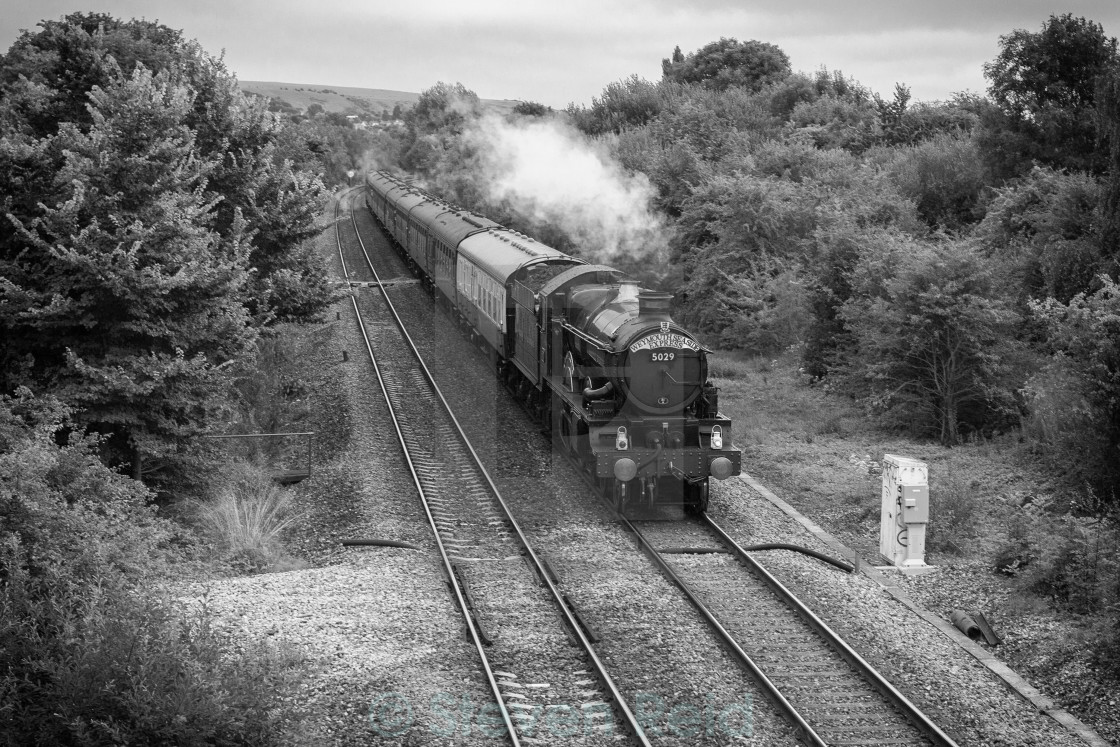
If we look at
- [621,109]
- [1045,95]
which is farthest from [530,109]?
[1045,95]

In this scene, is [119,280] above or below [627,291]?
above

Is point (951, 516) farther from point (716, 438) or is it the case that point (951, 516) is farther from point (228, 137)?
point (228, 137)

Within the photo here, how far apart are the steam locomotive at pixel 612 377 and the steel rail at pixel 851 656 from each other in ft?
4.94

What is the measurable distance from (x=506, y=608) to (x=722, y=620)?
2.34 meters

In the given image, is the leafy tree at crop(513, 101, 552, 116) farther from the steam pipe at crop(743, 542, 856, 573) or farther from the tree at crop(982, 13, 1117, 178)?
the steam pipe at crop(743, 542, 856, 573)

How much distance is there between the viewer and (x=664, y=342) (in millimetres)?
13383

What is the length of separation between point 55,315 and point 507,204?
27.1m

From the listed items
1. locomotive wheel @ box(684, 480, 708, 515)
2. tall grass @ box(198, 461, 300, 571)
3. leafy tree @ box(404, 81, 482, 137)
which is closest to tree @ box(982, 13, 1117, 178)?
locomotive wheel @ box(684, 480, 708, 515)

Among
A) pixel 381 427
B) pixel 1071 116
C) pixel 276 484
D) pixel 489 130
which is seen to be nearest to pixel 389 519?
pixel 276 484

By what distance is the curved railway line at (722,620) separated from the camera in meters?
8.35

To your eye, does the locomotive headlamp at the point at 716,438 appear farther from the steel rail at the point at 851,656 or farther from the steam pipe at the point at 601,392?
the steam pipe at the point at 601,392

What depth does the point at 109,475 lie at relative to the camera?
37.8 ft

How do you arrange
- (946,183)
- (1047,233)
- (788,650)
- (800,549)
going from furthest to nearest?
1. (946,183)
2. (1047,233)
3. (800,549)
4. (788,650)

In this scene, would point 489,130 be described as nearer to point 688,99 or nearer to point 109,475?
point 688,99
